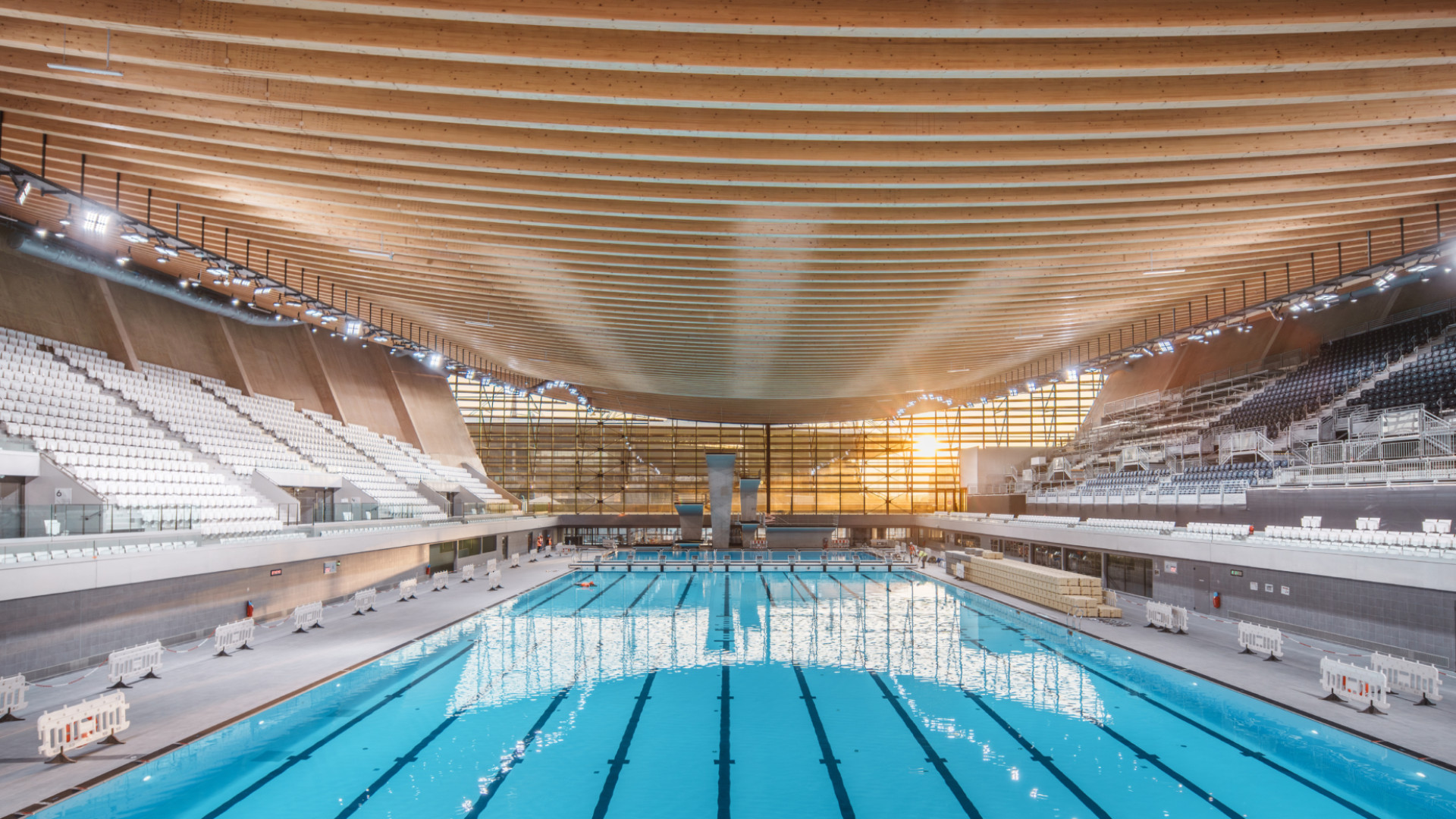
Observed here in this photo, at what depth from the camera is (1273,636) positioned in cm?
1177

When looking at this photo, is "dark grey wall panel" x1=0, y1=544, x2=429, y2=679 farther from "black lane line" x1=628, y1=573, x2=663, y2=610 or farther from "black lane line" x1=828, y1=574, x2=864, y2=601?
"black lane line" x1=828, y1=574, x2=864, y2=601

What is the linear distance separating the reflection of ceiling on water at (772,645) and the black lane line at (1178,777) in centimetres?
76

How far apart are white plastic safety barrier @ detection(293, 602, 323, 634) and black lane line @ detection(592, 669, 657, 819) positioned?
7543mm

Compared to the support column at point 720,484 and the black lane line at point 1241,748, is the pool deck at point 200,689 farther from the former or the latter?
the support column at point 720,484

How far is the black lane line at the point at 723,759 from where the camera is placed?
22.3 feet

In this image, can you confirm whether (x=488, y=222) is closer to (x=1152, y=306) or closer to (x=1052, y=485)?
(x=1152, y=306)

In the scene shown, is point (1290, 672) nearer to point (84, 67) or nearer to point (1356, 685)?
point (1356, 685)

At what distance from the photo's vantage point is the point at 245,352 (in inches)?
914

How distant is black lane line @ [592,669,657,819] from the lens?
268 inches

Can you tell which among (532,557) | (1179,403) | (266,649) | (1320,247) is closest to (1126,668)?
(1320,247)

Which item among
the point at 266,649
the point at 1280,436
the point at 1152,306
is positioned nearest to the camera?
the point at 266,649

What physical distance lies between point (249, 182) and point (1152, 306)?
58.4 feet

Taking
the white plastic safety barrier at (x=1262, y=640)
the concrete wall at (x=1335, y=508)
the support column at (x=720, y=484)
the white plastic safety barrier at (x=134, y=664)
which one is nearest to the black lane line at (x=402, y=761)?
the white plastic safety barrier at (x=134, y=664)

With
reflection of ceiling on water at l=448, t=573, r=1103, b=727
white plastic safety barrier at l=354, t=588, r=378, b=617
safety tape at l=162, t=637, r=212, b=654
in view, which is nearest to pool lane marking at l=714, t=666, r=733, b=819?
reflection of ceiling on water at l=448, t=573, r=1103, b=727
